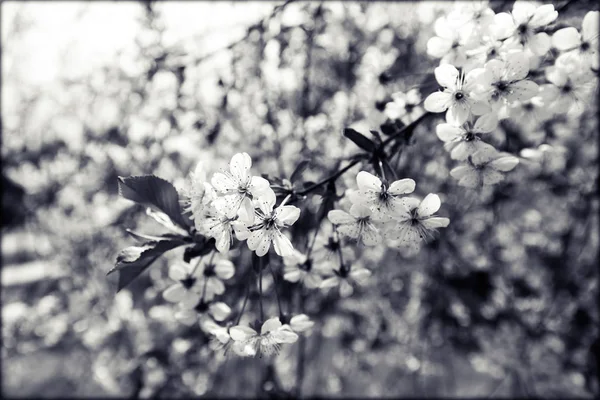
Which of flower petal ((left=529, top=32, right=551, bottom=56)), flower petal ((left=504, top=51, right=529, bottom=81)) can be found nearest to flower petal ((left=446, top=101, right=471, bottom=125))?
flower petal ((left=504, top=51, right=529, bottom=81))

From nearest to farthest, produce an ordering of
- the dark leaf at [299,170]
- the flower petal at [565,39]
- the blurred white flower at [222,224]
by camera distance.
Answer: the blurred white flower at [222,224], the dark leaf at [299,170], the flower petal at [565,39]

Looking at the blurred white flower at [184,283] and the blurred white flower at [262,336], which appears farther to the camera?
the blurred white flower at [184,283]

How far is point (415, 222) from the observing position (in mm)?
882

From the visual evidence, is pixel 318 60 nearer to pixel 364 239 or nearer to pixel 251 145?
pixel 251 145

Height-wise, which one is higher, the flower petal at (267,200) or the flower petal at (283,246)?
the flower petal at (267,200)

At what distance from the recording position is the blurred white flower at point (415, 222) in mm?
842

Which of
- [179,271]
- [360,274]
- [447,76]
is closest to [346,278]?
[360,274]

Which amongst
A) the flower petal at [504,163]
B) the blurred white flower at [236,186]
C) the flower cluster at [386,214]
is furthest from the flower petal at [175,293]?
the flower petal at [504,163]

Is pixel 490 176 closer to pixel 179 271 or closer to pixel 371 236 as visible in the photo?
pixel 371 236

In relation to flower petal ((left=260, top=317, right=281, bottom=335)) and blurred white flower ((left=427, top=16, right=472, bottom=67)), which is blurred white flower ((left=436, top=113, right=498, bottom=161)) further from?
flower petal ((left=260, top=317, right=281, bottom=335))

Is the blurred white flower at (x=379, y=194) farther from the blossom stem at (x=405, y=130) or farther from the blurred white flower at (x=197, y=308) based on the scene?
the blurred white flower at (x=197, y=308)

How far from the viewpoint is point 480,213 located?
2701 mm

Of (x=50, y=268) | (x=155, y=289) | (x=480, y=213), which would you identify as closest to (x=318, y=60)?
(x=480, y=213)

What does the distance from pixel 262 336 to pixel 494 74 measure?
2.27 ft
